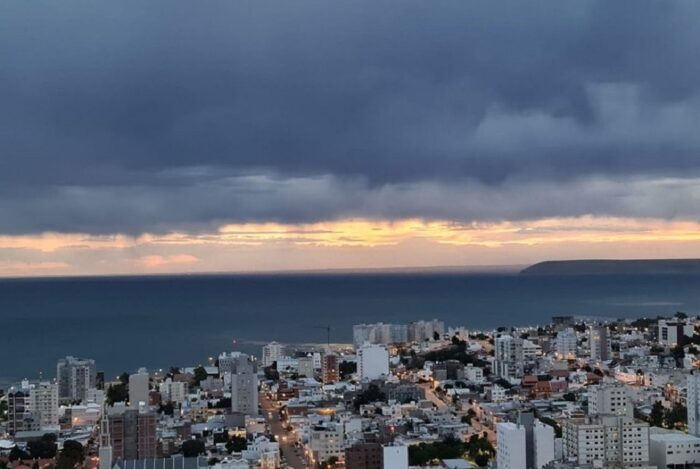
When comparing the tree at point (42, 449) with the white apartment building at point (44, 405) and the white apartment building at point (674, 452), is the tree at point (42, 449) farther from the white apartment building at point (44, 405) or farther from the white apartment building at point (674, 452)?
the white apartment building at point (674, 452)

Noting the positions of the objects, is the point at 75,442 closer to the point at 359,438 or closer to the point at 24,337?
the point at 359,438

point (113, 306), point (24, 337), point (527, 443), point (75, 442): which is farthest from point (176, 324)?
point (527, 443)

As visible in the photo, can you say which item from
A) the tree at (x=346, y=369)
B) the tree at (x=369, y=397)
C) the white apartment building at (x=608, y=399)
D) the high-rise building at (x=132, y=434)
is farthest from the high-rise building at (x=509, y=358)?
the high-rise building at (x=132, y=434)

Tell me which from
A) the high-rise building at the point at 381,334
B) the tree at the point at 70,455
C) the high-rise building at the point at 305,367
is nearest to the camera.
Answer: the tree at the point at 70,455

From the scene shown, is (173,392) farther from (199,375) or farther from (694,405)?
(694,405)

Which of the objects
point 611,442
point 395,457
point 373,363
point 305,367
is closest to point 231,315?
point 305,367
